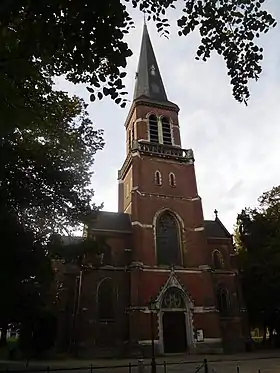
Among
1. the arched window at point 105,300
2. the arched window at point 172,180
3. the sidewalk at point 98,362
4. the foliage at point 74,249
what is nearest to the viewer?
the foliage at point 74,249

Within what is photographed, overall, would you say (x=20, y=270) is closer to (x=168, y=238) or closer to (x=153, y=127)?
(x=168, y=238)

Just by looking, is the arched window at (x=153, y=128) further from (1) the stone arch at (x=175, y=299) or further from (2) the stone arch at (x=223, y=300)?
(2) the stone arch at (x=223, y=300)

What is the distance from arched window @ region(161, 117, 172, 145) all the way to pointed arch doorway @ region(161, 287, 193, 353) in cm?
1559

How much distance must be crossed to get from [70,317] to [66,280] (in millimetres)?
3357

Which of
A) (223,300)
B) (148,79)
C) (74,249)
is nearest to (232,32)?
(74,249)

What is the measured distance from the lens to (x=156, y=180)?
109 feet

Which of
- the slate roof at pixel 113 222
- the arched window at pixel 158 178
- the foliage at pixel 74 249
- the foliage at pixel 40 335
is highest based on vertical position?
the arched window at pixel 158 178

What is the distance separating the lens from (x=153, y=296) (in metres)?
27.6

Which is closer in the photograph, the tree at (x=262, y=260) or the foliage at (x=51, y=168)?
the foliage at (x=51, y=168)

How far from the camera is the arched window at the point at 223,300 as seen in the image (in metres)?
31.2

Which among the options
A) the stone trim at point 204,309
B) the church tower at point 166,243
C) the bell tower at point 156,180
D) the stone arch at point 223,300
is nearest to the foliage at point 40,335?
the church tower at point 166,243

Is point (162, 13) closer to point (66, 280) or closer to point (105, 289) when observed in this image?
point (105, 289)

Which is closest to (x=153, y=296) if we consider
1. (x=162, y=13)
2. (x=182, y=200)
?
(x=182, y=200)

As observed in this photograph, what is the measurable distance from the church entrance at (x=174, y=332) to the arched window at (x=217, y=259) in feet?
23.3
